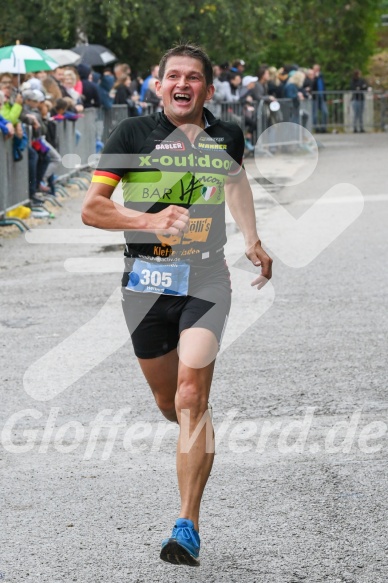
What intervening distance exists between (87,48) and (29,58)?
1054 centimetres

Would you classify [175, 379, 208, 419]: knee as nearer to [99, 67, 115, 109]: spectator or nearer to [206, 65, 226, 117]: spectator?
[99, 67, 115, 109]: spectator

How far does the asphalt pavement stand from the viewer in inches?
194

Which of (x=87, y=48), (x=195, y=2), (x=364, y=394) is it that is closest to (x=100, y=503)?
(x=364, y=394)

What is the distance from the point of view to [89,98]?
23750mm

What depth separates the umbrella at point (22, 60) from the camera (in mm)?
19344

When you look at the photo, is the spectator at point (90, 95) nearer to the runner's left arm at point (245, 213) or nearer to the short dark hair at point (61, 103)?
the short dark hair at point (61, 103)

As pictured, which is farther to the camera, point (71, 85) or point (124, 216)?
point (71, 85)

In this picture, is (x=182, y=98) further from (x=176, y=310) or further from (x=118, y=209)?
(x=176, y=310)

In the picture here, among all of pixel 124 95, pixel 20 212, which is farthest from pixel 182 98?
pixel 124 95

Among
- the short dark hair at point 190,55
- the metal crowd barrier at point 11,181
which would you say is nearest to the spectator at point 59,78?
the metal crowd barrier at point 11,181

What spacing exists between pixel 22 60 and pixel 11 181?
4302mm

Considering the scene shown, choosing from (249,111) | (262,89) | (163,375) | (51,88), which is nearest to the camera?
(163,375)

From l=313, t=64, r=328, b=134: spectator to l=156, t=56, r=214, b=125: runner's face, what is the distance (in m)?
32.2

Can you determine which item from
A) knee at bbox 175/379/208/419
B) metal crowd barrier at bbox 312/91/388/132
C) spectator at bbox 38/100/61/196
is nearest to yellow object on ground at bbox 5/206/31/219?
spectator at bbox 38/100/61/196
